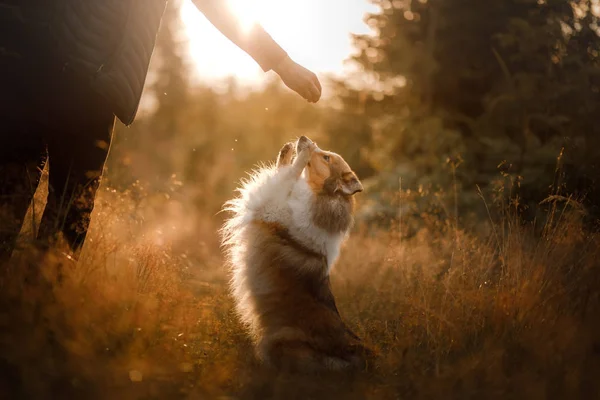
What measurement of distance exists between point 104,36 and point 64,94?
1.16 ft

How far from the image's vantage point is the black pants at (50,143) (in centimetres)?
256

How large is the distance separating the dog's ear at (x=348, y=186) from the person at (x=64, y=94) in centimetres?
239

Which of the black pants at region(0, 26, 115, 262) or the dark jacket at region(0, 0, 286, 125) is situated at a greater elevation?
the dark jacket at region(0, 0, 286, 125)

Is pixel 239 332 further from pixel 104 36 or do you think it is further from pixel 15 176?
pixel 104 36

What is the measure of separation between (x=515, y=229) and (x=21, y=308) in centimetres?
390

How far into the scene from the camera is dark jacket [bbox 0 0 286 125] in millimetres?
2482

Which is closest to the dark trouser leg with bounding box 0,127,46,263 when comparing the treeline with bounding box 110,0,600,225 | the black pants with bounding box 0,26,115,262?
the black pants with bounding box 0,26,115,262

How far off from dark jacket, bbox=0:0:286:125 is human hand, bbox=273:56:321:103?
0.92m

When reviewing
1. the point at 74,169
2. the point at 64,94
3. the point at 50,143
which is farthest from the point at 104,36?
the point at 74,169

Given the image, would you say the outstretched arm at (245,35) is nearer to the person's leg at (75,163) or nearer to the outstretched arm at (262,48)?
the outstretched arm at (262,48)

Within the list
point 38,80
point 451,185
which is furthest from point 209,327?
point 451,185

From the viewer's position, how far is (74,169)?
2934 mm

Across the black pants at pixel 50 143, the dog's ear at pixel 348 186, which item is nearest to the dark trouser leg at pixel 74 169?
the black pants at pixel 50 143

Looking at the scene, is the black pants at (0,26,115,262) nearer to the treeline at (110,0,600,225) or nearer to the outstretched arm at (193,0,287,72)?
the outstretched arm at (193,0,287,72)
